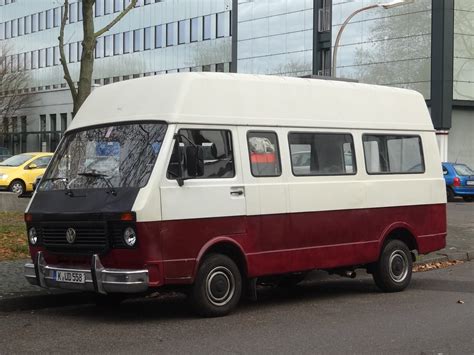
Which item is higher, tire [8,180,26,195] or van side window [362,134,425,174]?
van side window [362,134,425,174]

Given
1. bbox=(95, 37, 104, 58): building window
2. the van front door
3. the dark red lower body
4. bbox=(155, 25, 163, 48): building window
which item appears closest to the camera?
the dark red lower body

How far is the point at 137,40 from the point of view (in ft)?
215

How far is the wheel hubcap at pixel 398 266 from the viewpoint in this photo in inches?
386

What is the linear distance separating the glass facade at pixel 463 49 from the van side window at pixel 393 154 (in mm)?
28756

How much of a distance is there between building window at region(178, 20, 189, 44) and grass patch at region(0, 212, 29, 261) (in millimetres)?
47723

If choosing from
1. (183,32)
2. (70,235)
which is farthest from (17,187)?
(183,32)

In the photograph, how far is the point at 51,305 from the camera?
880 cm

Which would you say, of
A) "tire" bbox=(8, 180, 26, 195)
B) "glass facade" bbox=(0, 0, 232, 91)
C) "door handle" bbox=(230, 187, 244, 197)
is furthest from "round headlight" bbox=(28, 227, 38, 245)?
"glass facade" bbox=(0, 0, 232, 91)

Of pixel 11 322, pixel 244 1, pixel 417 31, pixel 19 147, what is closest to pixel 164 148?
pixel 11 322

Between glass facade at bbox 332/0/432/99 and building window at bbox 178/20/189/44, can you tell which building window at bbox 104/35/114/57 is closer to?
building window at bbox 178/20/189/44

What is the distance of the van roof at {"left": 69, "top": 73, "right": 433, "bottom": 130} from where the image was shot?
790 cm

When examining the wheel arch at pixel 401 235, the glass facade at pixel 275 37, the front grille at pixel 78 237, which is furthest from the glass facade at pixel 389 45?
the front grille at pixel 78 237

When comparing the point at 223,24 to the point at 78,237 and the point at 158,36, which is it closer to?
the point at 158,36

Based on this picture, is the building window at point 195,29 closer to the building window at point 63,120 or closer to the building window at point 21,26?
the building window at point 63,120
